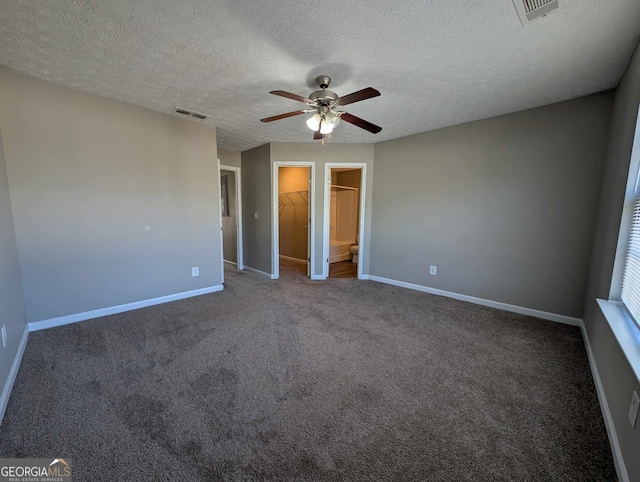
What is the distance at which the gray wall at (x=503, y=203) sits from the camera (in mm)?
2729

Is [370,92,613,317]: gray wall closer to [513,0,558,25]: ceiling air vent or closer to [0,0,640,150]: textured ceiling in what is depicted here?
[0,0,640,150]: textured ceiling

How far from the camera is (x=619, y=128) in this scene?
85.7 inches

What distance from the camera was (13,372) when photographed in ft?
6.17

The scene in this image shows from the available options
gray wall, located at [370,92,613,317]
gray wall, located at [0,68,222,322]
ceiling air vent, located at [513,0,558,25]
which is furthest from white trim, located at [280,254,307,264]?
ceiling air vent, located at [513,0,558,25]

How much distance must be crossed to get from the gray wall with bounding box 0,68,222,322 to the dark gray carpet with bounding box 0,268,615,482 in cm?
49

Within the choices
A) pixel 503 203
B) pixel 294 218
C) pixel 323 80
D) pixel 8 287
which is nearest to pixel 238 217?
pixel 294 218

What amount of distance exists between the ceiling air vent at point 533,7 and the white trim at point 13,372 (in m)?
3.80

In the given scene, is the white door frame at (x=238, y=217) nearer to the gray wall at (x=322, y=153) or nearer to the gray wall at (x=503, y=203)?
the gray wall at (x=322, y=153)

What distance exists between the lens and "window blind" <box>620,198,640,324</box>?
5.09 feet

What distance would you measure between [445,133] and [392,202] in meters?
1.21

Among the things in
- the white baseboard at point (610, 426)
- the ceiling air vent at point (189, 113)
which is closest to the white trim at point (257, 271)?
the ceiling air vent at point (189, 113)

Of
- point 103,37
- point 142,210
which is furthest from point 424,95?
point 142,210

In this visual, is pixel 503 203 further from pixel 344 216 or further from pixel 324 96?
pixel 344 216

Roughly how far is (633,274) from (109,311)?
15.2 feet
